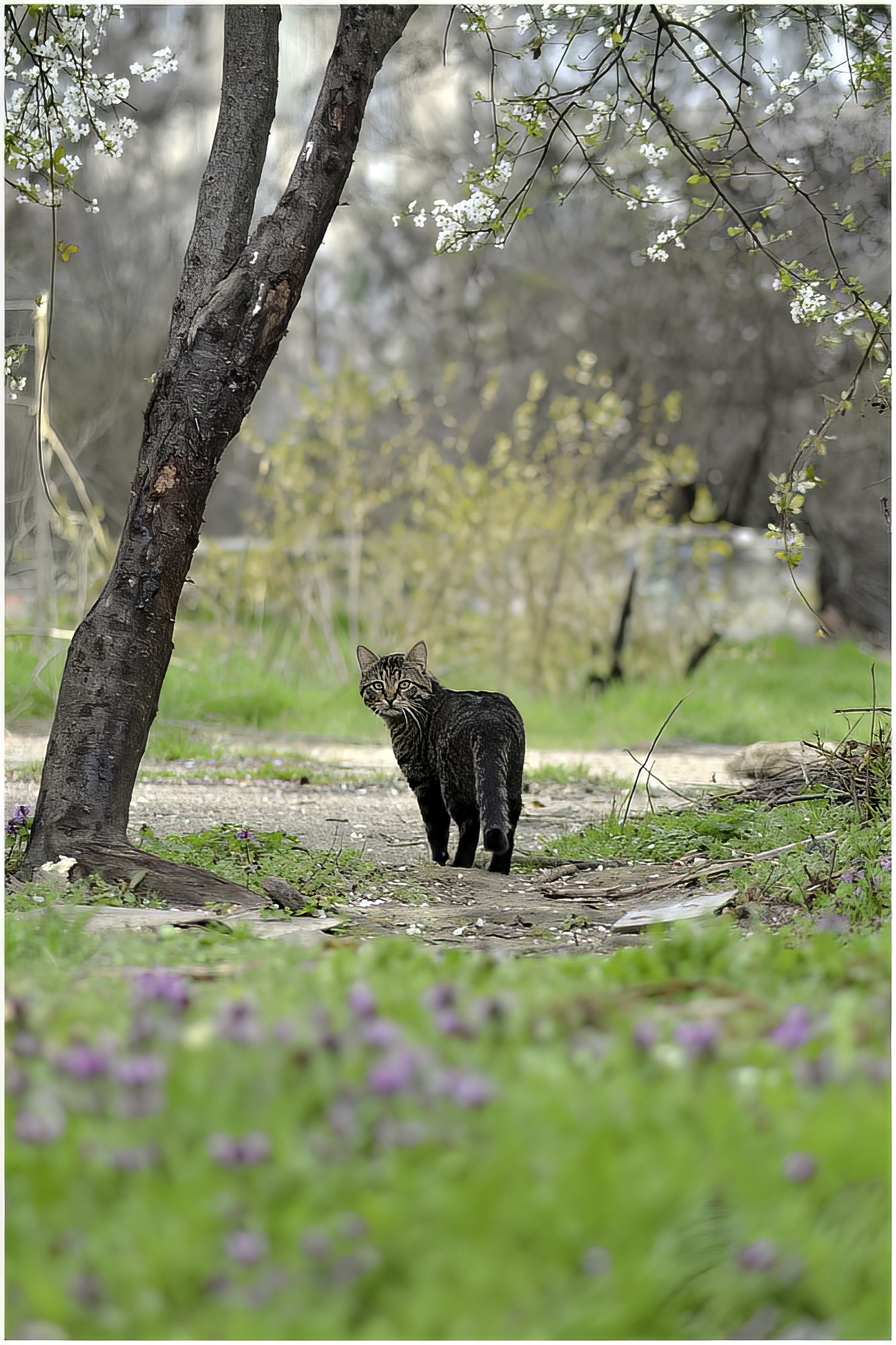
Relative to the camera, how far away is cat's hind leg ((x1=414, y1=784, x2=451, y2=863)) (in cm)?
461

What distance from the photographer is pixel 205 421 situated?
3.51 metres

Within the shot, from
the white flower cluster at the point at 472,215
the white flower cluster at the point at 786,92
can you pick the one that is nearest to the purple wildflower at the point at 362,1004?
the white flower cluster at the point at 472,215

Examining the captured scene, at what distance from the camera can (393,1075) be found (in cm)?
141

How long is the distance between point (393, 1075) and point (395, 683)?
331cm

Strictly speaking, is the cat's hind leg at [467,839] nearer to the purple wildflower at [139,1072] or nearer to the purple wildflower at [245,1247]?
the purple wildflower at [139,1072]

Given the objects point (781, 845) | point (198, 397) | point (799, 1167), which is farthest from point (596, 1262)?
point (198, 397)

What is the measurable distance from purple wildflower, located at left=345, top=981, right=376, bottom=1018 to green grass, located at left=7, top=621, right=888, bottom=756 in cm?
556

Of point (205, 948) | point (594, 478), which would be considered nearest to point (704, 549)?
point (594, 478)

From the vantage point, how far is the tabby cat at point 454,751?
4.08 meters

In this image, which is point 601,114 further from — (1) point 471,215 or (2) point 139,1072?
(2) point 139,1072

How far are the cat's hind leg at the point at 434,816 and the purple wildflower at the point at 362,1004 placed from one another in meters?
2.95

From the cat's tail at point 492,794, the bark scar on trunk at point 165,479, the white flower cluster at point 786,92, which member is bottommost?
the cat's tail at point 492,794

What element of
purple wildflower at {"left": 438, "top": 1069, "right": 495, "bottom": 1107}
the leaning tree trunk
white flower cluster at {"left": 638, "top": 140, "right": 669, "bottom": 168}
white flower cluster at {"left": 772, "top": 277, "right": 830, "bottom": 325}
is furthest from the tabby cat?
purple wildflower at {"left": 438, "top": 1069, "right": 495, "bottom": 1107}

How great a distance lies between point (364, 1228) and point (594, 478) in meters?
10.2
